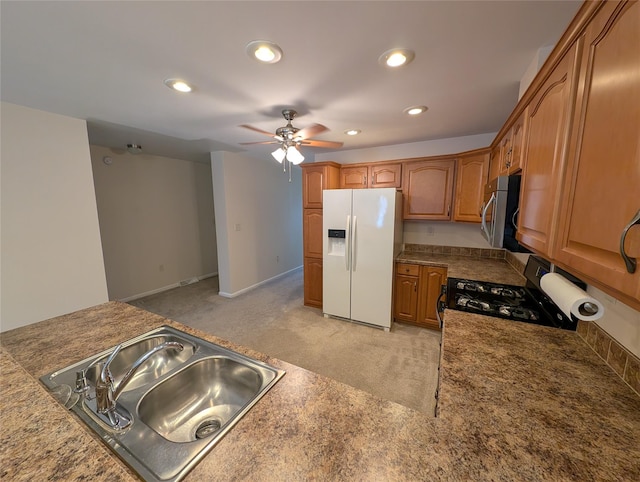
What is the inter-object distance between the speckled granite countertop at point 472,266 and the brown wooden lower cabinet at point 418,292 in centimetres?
10

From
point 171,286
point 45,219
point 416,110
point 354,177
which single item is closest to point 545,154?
point 416,110

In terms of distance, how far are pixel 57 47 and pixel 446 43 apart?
209cm

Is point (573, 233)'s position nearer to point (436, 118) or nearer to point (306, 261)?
point (436, 118)

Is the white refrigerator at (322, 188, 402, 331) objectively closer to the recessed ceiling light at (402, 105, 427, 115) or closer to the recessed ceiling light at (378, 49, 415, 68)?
the recessed ceiling light at (402, 105, 427, 115)

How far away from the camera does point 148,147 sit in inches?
140

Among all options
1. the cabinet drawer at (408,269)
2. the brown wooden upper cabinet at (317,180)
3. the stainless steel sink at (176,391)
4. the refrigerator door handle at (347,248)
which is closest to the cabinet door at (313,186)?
the brown wooden upper cabinet at (317,180)

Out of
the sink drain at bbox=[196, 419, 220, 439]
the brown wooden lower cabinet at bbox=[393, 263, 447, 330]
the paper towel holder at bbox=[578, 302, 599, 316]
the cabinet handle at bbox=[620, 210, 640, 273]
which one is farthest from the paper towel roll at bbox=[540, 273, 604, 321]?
the brown wooden lower cabinet at bbox=[393, 263, 447, 330]

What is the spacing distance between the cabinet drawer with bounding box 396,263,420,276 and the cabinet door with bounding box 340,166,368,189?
120cm

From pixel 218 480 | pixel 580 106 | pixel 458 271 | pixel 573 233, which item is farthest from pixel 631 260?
pixel 458 271

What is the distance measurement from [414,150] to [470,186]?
90 centimetres

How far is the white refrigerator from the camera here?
9.28 feet

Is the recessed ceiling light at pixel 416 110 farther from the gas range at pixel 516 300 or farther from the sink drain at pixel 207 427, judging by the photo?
the sink drain at pixel 207 427

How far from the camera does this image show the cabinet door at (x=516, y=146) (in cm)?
141

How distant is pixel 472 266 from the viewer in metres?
2.71
